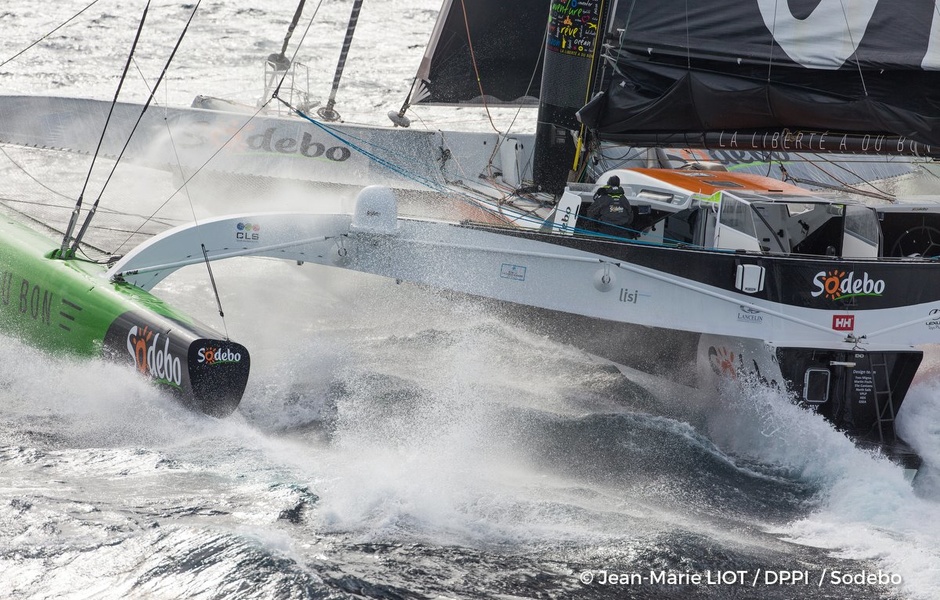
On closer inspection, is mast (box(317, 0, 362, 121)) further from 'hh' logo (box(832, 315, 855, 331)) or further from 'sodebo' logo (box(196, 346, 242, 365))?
'hh' logo (box(832, 315, 855, 331))

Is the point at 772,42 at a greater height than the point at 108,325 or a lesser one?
greater

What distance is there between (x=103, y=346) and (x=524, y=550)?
10.2 ft

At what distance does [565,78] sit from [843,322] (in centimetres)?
313

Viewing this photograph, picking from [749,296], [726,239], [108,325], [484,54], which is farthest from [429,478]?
[484,54]

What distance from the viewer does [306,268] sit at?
9.45 metres

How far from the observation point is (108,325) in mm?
6105

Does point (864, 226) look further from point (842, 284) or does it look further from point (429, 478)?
point (429, 478)

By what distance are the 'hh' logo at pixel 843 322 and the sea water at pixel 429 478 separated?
54cm

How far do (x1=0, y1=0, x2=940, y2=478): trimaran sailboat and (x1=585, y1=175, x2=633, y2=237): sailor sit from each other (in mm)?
87

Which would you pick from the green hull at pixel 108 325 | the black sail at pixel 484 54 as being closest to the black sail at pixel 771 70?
the green hull at pixel 108 325

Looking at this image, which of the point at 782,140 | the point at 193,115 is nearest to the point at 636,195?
the point at 782,140

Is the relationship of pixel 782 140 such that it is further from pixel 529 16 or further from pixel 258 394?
pixel 529 16

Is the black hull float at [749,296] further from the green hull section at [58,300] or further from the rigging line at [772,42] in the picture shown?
the green hull section at [58,300]

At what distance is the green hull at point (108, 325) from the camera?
566 centimetres
